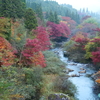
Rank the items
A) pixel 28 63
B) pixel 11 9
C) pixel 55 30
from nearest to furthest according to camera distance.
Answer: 1. pixel 28 63
2. pixel 11 9
3. pixel 55 30

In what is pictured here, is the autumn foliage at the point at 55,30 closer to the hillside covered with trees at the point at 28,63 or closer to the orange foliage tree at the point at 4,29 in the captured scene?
the hillside covered with trees at the point at 28,63

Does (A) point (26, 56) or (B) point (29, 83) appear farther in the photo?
(A) point (26, 56)

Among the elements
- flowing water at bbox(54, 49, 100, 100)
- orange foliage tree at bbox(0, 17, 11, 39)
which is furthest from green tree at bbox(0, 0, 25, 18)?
flowing water at bbox(54, 49, 100, 100)

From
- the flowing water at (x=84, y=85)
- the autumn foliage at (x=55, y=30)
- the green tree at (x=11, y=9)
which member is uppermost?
the green tree at (x=11, y=9)

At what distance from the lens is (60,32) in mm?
47656

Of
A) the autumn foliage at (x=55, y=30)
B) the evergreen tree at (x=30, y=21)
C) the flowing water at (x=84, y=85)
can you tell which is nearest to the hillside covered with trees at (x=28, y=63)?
the evergreen tree at (x=30, y=21)

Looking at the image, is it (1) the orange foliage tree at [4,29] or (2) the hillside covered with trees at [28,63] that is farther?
(1) the orange foliage tree at [4,29]

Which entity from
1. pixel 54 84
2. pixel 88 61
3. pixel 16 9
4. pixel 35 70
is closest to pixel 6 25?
pixel 35 70

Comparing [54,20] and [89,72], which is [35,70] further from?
[54,20]

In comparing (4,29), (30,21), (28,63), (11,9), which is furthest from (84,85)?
(11,9)

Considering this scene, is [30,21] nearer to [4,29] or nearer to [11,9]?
[11,9]

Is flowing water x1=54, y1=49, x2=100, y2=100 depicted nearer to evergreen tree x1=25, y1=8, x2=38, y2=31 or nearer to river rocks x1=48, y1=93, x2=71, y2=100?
river rocks x1=48, y1=93, x2=71, y2=100

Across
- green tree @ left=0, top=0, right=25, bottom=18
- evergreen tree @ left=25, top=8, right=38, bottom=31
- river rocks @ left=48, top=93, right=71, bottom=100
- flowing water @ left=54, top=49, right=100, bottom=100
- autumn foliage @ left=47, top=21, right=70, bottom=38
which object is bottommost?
flowing water @ left=54, top=49, right=100, bottom=100

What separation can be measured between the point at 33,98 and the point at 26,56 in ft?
14.2
